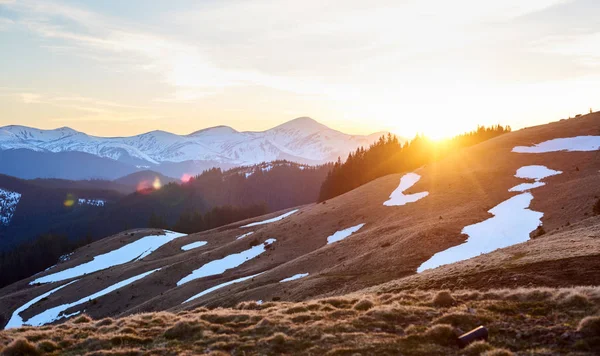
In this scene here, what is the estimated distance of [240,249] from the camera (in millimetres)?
68625

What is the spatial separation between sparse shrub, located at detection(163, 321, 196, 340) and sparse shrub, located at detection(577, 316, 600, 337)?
12.7 m

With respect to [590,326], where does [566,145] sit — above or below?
above

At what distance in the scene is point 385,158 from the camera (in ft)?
435

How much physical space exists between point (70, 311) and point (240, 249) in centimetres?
2674

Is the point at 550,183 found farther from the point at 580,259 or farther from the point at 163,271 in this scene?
the point at 163,271

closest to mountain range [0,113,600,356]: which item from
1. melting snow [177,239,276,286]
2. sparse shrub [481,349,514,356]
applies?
sparse shrub [481,349,514,356]

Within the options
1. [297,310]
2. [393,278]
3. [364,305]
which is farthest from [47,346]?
[393,278]

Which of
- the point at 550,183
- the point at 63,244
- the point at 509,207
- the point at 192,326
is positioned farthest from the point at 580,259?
the point at 63,244

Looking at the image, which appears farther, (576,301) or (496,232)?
(496,232)

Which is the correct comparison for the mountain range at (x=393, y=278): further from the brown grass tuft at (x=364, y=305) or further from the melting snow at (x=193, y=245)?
the melting snow at (x=193, y=245)

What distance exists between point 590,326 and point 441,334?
409 cm

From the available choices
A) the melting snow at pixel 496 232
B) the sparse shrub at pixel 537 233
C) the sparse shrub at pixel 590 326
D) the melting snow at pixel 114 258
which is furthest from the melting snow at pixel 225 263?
the sparse shrub at pixel 590 326

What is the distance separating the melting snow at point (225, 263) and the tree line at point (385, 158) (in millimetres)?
60964

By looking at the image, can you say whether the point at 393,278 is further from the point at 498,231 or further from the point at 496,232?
Answer: the point at 498,231
